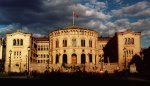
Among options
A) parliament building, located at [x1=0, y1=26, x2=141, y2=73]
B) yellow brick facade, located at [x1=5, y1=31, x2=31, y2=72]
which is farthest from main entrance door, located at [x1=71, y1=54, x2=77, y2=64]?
yellow brick facade, located at [x1=5, y1=31, x2=31, y2=72]

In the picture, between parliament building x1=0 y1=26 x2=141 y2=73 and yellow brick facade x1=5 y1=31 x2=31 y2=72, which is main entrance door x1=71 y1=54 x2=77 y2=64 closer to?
parliament building x1=0 y1=26 x2=141 y2=73

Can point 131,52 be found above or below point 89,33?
below

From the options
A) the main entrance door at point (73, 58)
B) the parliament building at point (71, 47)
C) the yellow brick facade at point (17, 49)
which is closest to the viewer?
the parliament building at point (71, 47)

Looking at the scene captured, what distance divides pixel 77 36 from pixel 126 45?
17647 millimetres

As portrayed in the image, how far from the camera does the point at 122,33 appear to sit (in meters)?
98.1

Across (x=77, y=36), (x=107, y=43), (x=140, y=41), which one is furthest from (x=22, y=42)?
(x=140, y=41)

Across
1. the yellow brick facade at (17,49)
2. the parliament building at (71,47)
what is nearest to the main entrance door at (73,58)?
the parliament building at (71,47)

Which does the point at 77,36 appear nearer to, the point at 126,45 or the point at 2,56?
the point at 126,45

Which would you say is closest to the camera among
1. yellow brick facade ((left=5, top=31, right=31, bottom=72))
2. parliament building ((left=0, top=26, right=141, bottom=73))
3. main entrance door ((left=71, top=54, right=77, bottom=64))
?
parliament building ((left=0, top=26, right=141, bottom=73))

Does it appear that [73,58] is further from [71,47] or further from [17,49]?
[17,49]

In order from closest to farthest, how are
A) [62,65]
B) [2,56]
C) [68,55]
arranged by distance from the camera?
1. [62,65]
2. [68,55]
3. [2,56]

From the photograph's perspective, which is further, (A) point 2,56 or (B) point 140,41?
(A) point 2,56

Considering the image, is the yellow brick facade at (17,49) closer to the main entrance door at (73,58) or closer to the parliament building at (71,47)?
the parliament building at (71,47)

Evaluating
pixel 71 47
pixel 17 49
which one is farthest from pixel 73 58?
pixel 17 49
